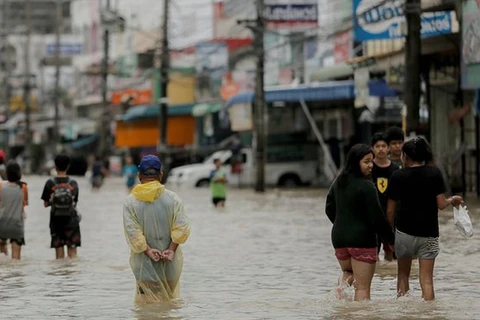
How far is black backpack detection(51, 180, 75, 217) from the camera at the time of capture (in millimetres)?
18750

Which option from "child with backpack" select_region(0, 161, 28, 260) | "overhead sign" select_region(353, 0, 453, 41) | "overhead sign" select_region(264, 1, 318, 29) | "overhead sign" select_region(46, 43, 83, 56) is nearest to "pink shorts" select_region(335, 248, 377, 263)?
"child with backpack" select_region(0, 161, 28, 260)

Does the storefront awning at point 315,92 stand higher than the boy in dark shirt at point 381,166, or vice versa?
the storefront awning at point 315,92

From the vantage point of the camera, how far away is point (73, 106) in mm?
103562

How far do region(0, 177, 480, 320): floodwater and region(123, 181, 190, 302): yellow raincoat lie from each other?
0.94ft

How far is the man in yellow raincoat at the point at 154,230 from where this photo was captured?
43.8ft

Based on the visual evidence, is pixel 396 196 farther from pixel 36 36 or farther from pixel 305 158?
pixel 36 36

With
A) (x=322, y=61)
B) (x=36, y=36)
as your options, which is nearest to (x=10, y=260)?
(x=322, y=61)

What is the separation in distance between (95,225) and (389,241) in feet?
58.2

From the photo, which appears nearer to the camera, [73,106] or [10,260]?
[10,260]

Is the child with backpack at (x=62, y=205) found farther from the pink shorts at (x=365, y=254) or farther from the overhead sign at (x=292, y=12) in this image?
the overhead sign at (x=292, y=12)

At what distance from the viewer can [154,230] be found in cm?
1340

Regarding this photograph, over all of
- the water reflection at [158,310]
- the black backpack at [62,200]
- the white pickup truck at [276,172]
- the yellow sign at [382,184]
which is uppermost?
the yellow sign at [382,184]

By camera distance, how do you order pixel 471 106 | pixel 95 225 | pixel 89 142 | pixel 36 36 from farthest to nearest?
pixel 36 36, pixel 89 142, pixel 471 106, pixel 95 225

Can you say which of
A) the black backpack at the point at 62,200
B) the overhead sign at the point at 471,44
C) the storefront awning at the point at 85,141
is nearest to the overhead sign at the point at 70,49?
the storefront awning at the point at 85,141
